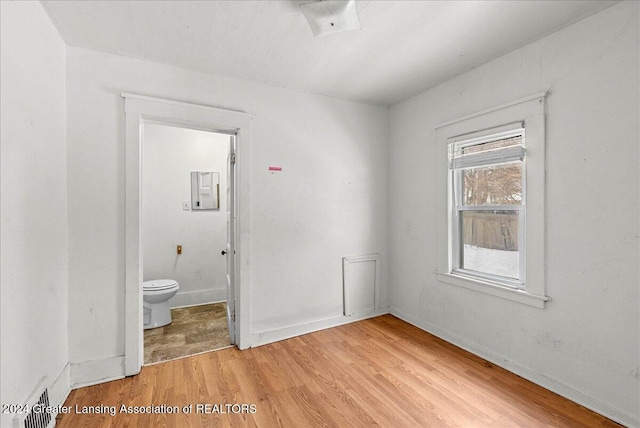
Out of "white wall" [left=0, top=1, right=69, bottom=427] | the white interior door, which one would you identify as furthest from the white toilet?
"white wall" [left=0, top=1, right=69, bottom=427]

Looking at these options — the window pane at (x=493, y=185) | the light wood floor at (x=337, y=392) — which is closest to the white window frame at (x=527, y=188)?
the window pane at (x=493, y=185)

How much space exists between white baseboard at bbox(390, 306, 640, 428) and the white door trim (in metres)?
1.90

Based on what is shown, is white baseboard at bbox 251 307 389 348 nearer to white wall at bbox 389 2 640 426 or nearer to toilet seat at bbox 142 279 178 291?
white wall at bbox 389 2 640 426

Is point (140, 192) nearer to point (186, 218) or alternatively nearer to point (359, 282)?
point (186, 218)

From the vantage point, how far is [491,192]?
2533 millimetres

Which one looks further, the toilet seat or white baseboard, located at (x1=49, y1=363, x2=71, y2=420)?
the toilet seat

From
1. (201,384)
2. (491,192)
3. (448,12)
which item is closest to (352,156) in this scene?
(491,192)

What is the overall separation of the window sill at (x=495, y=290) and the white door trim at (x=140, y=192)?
194cm

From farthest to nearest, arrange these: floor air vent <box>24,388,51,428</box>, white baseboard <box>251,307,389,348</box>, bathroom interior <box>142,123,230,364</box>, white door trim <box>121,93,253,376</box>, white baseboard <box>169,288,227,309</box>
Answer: white baseboard <box>169,288,227,309</box>
bathroom interior <box>142,123,230,364</box>
white baseboard <box>251,307,389,348</box>
white door trim <box>121,93,253,376</box>
floor air vent <box>24,388,51,428</box>

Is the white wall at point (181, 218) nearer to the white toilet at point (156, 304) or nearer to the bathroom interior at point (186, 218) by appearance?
the bathroom interior at point (186, 218)

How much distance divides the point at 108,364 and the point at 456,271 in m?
3.06

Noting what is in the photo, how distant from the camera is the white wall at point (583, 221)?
1736 millimetres

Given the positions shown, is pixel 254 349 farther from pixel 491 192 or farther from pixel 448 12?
pixel 448 12

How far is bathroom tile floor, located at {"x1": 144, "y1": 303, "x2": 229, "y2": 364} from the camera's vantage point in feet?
8.77
